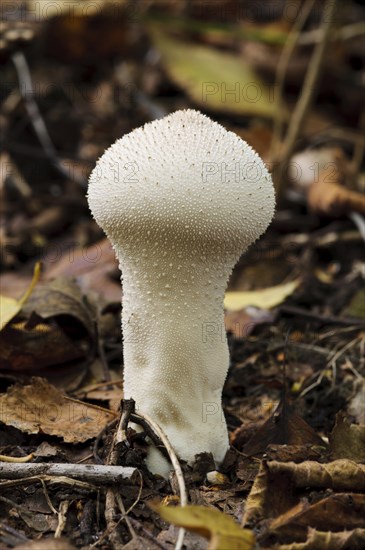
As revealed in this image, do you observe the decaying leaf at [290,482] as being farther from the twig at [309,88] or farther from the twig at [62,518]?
the twig at [309,88]

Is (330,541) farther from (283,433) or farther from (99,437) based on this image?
(99,437)

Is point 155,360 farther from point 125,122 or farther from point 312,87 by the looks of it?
point 125,122

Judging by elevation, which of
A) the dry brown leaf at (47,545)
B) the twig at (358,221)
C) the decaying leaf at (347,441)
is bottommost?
the twig at (358,221)

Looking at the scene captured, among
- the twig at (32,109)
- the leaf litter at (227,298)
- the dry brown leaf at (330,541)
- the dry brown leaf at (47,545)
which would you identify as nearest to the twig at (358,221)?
the leaf litter at (227,298)

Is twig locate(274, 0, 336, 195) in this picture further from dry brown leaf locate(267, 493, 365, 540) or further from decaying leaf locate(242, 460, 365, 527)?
dry brown leaf locate(267, 493, 365, 540)

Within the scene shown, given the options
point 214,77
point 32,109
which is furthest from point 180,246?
point 214,77
